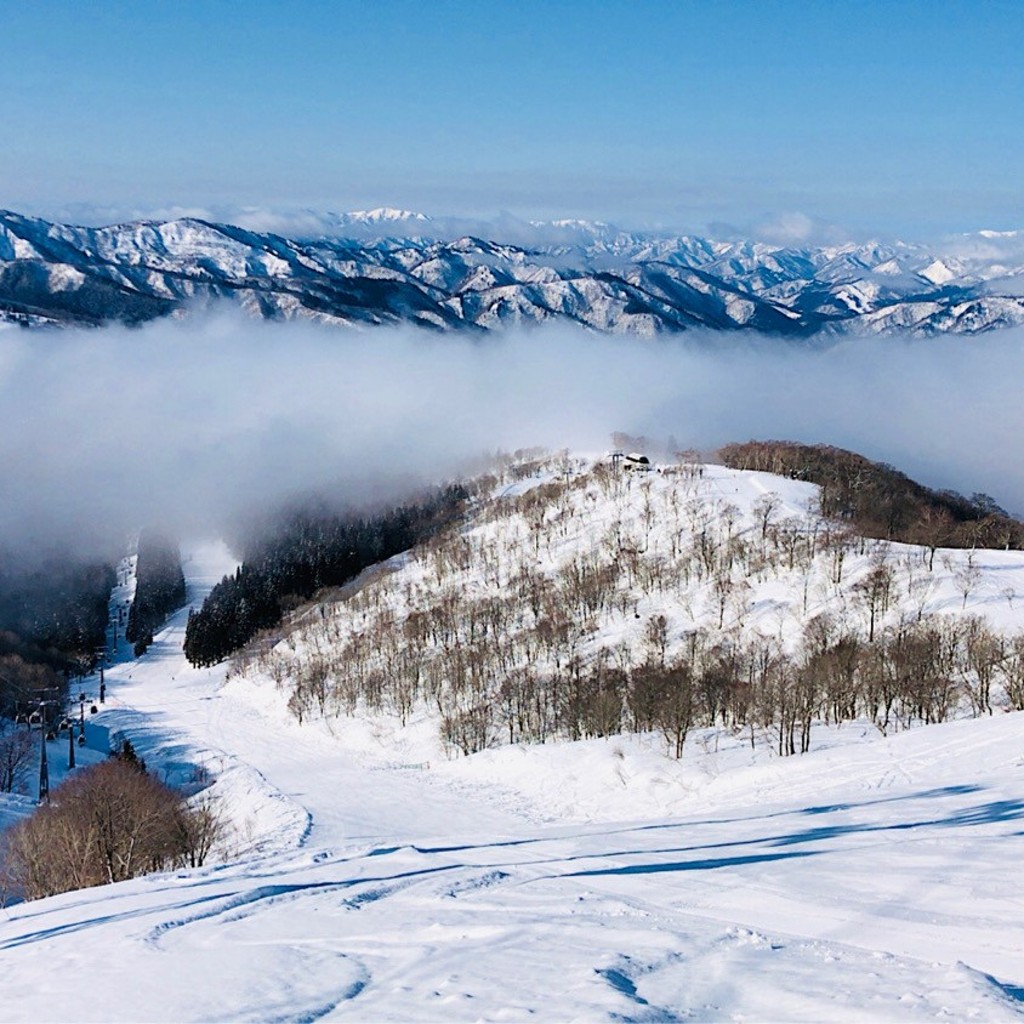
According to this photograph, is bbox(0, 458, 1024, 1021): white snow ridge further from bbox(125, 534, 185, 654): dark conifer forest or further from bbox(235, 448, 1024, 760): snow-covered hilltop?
bbox(125, 534, 185, 654): dark conifer forest

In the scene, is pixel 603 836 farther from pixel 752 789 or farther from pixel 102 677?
pixel 102 677

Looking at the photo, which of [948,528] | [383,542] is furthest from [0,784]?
[383,542]

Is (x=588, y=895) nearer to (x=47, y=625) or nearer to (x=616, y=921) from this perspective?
(x=616, y=921)

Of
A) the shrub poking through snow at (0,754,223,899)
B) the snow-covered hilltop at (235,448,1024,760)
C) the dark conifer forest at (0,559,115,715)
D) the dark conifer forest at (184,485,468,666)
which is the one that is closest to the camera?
the shrub poking through snow at (0,754,223,899)

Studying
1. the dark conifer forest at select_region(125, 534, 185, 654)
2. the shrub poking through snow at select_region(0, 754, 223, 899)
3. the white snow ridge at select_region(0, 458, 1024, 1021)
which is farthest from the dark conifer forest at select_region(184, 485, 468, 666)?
the shrub poking through snow at select_region(0, 754, 223, 899)

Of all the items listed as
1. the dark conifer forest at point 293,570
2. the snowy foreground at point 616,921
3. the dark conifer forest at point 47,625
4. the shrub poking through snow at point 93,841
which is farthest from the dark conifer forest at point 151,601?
the snowy foreground at point 616,921

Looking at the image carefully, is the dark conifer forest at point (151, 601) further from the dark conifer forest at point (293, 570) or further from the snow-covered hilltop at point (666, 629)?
the snow-covered hilltop at point (666, 629)

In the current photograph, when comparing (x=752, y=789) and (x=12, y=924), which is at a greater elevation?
(x=12, y=924)

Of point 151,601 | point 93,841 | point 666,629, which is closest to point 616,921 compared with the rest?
point 93,841
